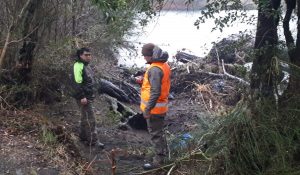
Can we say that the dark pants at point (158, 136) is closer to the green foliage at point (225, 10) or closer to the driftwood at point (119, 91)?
the green foliage at point (225, 10)

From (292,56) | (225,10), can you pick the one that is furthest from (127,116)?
(292,56)

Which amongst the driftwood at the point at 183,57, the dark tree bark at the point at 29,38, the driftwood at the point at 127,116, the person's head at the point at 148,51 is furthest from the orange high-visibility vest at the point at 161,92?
the driftwood at the point at 183,57

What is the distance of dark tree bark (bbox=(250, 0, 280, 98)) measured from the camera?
20.0 feet

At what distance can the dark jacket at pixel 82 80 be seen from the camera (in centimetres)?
860

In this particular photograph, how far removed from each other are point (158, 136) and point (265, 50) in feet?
7.32

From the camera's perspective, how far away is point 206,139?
648 centimetres

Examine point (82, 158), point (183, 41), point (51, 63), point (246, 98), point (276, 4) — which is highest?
point (276, 4)

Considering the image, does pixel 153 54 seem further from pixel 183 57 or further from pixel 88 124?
pixel 183 57

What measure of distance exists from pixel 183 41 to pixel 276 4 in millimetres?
20559

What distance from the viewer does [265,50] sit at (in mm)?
6605

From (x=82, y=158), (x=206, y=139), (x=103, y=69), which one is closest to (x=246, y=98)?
(x=206, y=139)

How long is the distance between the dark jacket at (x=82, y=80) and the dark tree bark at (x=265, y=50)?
118 inches

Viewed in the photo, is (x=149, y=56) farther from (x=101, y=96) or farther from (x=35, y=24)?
(x=101, y=96)

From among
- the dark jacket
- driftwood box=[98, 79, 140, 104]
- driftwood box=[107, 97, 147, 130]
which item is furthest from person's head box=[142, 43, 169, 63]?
driftwood box=[98, 79, 140, 104]
